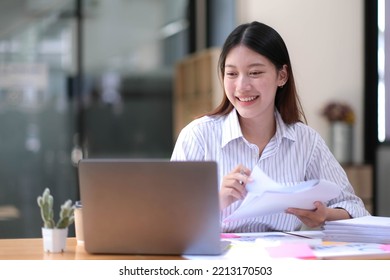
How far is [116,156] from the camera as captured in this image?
7.63 metres

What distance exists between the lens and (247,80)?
8.32 ft

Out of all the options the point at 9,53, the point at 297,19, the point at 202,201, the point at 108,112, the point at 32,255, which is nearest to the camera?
the point at 202,201

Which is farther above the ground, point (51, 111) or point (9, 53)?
point (9, 53)

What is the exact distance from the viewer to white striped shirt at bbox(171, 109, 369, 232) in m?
2.65

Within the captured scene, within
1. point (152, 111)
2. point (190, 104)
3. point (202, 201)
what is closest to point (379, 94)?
point (190, 104)

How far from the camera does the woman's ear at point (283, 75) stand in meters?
2.66

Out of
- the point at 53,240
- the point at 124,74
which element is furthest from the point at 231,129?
the point at 124,74

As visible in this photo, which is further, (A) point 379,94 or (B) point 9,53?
(B) point 9,53

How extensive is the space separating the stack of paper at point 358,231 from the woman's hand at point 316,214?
62 mm

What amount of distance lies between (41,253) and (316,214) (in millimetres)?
860

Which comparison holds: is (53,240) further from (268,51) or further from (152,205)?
(268,51)

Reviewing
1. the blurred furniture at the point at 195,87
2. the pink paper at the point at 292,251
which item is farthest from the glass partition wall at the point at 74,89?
the pink paper at the point at 292,251

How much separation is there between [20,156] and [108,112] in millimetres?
1019

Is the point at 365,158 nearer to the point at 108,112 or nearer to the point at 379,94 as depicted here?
the point at 379,94
